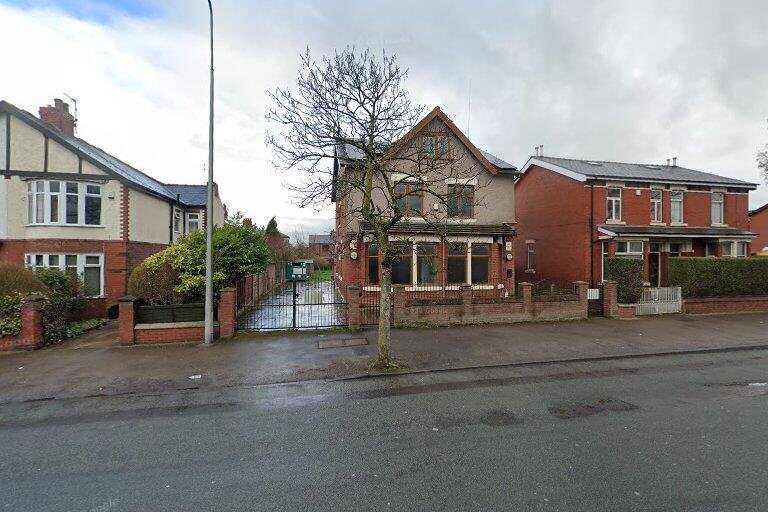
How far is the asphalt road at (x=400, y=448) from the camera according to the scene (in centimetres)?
350

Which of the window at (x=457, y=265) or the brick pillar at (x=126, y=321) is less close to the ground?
the window at (x=457, y=265)

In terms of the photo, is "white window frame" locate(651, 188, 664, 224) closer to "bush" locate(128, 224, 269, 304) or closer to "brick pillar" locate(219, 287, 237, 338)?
"bush" locate(128, 224, 269, 304)

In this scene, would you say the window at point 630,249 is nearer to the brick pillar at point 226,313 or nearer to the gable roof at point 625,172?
the gable roof at point 625,172

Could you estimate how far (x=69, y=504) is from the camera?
11.3 ft

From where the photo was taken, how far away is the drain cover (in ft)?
17.9

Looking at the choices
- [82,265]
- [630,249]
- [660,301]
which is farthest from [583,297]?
[82,265]

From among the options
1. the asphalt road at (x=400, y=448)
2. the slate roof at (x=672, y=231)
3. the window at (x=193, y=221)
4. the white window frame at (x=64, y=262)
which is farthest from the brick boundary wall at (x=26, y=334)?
the slate roof at (x=672, y=231)

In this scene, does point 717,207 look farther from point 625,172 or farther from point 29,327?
point 29,327

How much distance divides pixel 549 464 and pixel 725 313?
16951 mm

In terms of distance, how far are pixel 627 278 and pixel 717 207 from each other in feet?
40.0

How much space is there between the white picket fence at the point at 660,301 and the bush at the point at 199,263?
15.6 metres

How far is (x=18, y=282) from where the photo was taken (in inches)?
405

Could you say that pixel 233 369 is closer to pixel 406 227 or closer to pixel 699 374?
pixel 406 227

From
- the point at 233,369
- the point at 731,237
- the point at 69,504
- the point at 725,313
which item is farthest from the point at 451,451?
the point at 731,237
